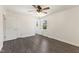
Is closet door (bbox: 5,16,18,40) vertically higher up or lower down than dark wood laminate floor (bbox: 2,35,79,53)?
higher up

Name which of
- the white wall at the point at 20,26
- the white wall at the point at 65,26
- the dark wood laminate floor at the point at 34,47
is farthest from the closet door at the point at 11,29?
the white wall at the point at 65,26

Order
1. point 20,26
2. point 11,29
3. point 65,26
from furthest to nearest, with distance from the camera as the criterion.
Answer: point 65,26
point 20,26
point 11,29

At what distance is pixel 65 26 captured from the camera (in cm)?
284

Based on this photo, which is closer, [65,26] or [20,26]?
[20,26]

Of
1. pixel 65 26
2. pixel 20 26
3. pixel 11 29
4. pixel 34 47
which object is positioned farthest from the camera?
pixel 65 26

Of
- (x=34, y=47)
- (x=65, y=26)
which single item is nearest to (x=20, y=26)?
(x=34, y=47)

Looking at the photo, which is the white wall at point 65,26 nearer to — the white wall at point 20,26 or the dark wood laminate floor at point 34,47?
the dark wood laminate floor at point 34,47

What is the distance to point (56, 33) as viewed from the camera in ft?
8.93

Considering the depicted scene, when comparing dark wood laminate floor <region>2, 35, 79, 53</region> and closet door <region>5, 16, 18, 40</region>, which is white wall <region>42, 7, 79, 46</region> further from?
closet door <region>5, 16, 18, 40</region>

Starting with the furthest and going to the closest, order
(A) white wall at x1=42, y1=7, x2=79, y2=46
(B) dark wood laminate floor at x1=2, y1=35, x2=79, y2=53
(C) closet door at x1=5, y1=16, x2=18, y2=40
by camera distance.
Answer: (A) white wall at x1=42, y1=7, x2=79, y2=46 → (C) closet door at x1=5, y1=16, x2=18, y2=40 → (B) dark wood laminate floor at x1=2, y1=35, x2=79, y2=53

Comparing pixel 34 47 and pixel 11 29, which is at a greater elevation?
pixel 11 29

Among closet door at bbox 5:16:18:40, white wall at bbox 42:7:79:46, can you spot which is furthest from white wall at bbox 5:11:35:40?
white wall at bbox 42:7:79:46

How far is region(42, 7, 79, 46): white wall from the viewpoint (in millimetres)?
2645

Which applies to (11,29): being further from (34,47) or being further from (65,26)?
(65,26)
